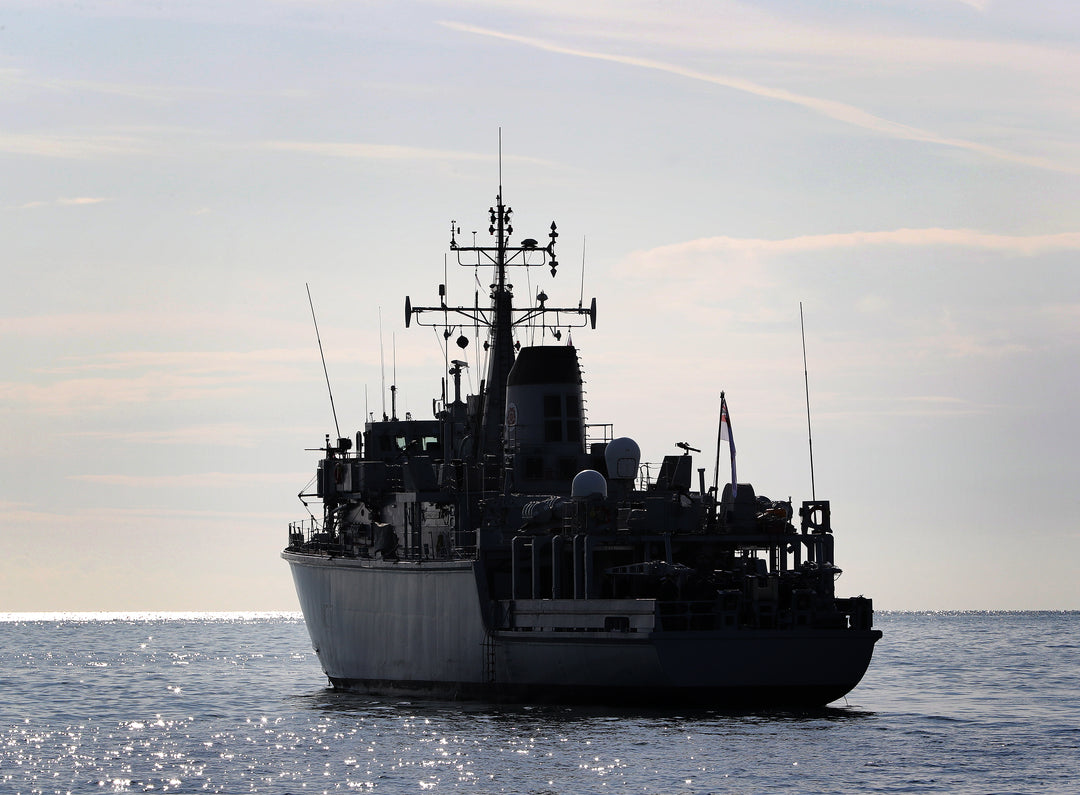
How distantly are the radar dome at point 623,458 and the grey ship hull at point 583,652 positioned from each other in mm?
5623

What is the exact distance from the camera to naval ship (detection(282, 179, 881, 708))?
Result: 40.8 meters

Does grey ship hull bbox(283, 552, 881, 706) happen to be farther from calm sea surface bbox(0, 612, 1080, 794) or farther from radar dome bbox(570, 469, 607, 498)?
radar dome bbox(570, 469, 607, 498)

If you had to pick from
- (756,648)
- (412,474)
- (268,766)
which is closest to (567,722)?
(756,648)

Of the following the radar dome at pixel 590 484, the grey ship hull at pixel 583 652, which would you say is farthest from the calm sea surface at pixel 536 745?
the radar dome at pixel 590 484

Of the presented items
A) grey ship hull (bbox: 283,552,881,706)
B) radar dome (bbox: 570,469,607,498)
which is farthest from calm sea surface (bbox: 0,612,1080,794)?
radar dome (bbox: 570,469,607,498)

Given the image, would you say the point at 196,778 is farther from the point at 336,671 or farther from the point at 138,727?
the point at 336,671

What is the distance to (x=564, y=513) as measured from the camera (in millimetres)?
43469

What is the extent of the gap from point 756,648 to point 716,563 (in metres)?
5.14

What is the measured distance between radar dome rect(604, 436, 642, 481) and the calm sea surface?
754 cm

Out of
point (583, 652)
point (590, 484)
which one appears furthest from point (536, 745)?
point (590, 484)

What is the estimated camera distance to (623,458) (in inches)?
1871

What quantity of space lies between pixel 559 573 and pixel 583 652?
250 cm

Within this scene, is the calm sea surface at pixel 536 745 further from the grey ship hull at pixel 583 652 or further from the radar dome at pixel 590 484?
the radar dome at pixel 590 484

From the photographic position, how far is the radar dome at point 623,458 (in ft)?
155
